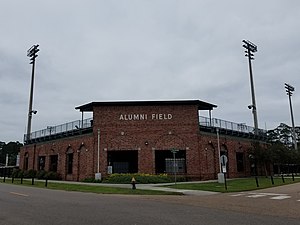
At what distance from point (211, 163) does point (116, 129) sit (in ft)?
36.3

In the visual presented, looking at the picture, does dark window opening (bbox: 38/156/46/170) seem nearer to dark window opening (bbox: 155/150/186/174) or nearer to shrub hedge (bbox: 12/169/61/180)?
shrub hedge (bbox: 12/169/61/180)

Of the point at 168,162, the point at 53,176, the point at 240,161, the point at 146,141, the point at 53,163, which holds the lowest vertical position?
the point at 53,176

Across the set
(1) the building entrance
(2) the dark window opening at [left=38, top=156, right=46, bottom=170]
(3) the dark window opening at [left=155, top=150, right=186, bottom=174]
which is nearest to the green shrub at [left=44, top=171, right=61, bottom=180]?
(2) the dark window opening at [left=38, top=156, right=46, bottom=170]

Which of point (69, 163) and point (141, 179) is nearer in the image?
point (141, 179)

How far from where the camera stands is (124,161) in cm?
3850

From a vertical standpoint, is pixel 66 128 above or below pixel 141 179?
above

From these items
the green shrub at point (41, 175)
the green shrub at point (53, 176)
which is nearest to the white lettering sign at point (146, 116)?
the green shrub at point (53, 176)

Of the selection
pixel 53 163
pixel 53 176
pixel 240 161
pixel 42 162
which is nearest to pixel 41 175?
pixel 53 163

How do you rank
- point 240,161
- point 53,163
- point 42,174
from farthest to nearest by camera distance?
1. point 53,163
2. point 240,161
3. point 42,174

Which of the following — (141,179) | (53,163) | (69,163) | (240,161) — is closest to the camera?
(141,179)

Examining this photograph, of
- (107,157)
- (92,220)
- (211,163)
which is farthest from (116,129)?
(92,220)

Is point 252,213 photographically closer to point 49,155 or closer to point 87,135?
point 87,135

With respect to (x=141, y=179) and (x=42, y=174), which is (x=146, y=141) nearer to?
(x=141, y=179)

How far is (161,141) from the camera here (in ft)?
118
